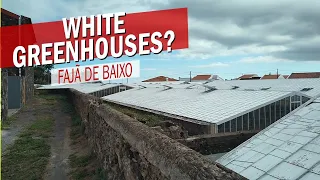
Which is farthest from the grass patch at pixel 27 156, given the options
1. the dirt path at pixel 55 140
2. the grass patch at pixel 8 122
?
the grass patch at pixel 8 122

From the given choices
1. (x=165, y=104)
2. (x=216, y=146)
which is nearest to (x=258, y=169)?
(x=216, y=146)

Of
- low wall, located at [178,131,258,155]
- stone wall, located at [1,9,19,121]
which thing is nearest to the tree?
stone wall, located at [1,9,19,121]

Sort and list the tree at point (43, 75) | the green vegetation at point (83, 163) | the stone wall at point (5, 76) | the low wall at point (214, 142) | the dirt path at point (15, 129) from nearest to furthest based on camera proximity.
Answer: the green vegetation at point (83, 163) < the low wall at point (214, 142) < the dirt path at point (15, 129) < the stone wall at point (5, 76) < the tree at point (43, 75)

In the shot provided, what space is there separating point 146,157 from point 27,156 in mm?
7107

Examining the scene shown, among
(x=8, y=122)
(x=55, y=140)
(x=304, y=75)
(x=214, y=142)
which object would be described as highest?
(x=304, y=75)

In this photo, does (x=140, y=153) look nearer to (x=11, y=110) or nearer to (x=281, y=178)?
(x=281, y=178)

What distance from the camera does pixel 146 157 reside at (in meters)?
3.82

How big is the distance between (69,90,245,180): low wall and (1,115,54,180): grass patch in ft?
7.72

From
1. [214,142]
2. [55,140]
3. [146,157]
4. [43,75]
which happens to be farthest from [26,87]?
[43,75]

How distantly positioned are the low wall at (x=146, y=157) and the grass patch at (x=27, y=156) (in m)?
2.35

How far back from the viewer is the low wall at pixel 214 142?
8961 millimetres

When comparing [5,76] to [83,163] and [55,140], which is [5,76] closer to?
[55,140]

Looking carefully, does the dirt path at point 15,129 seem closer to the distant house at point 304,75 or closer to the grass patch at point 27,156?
the grass patch at point 27,156

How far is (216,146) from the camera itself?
9.55 meters
